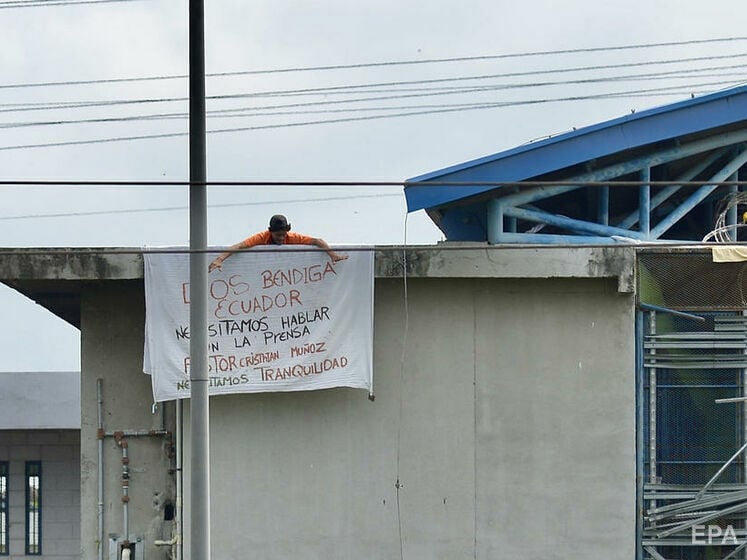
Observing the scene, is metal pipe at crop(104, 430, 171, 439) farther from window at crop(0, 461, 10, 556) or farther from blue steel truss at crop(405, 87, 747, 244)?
window at crop(0, 461, 10, 556)

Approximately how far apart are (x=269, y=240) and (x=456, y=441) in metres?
2.41

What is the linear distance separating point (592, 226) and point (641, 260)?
2.77 ft

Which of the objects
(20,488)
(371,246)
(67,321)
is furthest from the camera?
(20,488)

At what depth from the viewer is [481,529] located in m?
12.1

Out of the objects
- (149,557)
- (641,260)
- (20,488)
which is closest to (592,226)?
(641,260)

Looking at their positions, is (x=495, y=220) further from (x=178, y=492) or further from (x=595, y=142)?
(x=178, y=492)

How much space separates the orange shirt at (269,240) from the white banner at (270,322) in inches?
3.9

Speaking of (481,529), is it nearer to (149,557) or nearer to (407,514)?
(407,514)

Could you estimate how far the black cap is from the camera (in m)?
11.9

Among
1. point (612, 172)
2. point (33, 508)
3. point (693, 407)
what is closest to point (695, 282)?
point (693, 407)

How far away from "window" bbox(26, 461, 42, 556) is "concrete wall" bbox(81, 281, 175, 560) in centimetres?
861

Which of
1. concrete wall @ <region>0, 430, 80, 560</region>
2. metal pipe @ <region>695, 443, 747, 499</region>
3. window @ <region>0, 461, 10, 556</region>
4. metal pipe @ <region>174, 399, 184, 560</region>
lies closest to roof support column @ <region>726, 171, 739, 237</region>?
metal pipe @ <region>695, 443, 747, 499</region>

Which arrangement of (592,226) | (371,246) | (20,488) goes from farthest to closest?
(20,488)
(592,226)
(371,246)

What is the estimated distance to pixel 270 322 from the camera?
39.7 ft
